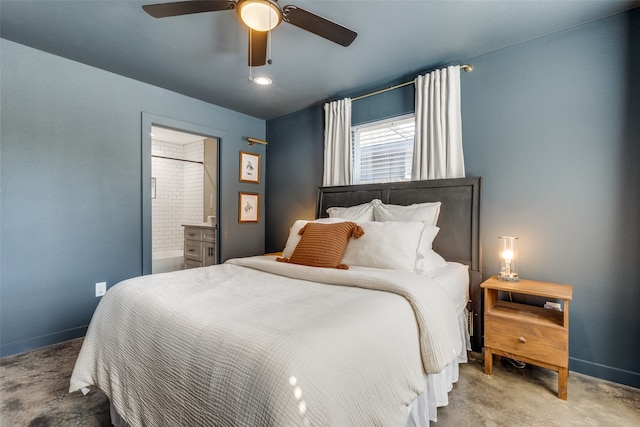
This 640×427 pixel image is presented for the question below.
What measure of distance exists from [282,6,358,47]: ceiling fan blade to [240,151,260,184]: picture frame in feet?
8.08

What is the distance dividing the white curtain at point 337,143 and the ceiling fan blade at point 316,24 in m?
1.38

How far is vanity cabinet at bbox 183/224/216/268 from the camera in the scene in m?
4.21

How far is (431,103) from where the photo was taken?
268cm

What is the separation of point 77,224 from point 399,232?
2.82m

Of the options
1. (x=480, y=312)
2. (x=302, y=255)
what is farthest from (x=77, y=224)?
(x=480, y=312)

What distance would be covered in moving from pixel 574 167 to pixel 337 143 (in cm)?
207

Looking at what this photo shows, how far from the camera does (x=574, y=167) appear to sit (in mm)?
2154

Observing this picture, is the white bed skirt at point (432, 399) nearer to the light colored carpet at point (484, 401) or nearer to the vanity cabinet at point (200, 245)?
the light colored carpet at point (484, 401)

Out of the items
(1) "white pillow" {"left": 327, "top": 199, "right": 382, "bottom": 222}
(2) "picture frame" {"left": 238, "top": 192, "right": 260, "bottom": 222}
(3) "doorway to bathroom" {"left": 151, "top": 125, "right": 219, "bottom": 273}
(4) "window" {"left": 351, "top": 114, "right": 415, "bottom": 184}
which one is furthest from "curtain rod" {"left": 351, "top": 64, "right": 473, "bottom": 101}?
(3) "doorway to bathroom" {"left": 151, "top": 125, "right": 219, "bottom": 273}

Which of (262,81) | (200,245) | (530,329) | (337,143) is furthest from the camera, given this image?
(200,245)

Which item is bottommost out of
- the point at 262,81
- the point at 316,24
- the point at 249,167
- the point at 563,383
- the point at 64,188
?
the point at 563,383

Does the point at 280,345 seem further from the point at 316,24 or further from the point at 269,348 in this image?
the point at 316,24

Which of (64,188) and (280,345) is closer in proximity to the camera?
(280,345)

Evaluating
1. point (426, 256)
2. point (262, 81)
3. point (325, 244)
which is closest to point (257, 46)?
point (262, 81)
